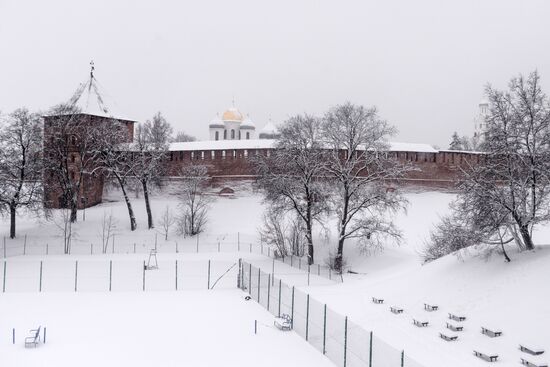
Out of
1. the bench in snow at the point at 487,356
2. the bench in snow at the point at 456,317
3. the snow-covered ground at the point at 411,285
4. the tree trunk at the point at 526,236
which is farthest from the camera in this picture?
the tree trunk at the point at 526,236

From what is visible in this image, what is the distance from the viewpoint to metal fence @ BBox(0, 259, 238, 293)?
76.6 feet

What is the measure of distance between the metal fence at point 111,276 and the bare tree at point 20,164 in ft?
19.1

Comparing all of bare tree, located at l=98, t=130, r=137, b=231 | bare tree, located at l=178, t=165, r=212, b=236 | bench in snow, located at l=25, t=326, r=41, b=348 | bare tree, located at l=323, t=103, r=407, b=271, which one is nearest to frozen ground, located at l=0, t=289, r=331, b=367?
bench in snow, located at l=25, t=326, r=41, b=348

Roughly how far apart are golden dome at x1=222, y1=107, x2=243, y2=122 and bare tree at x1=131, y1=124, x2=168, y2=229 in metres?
34.2

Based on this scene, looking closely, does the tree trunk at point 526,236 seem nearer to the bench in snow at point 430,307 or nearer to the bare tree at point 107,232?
the bench in snow at point 430,307

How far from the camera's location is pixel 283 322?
16844 mm

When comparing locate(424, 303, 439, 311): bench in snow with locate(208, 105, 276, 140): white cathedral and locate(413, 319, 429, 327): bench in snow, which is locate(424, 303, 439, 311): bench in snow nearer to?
locate(413, 319, 429, 327): bench in snow

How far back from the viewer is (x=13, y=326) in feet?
54.2

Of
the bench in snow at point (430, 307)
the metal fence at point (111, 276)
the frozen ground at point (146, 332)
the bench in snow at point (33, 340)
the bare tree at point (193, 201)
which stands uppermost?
the bare tree at point (193, 201)

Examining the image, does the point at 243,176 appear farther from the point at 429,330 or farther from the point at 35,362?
the point at 35,362

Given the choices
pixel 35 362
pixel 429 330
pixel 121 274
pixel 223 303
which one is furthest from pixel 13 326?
pixel 429 330

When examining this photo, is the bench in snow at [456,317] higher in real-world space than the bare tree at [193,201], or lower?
lower

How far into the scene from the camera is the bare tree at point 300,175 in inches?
1221

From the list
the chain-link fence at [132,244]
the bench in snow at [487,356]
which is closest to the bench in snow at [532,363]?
the bench in snow at [487,356]
